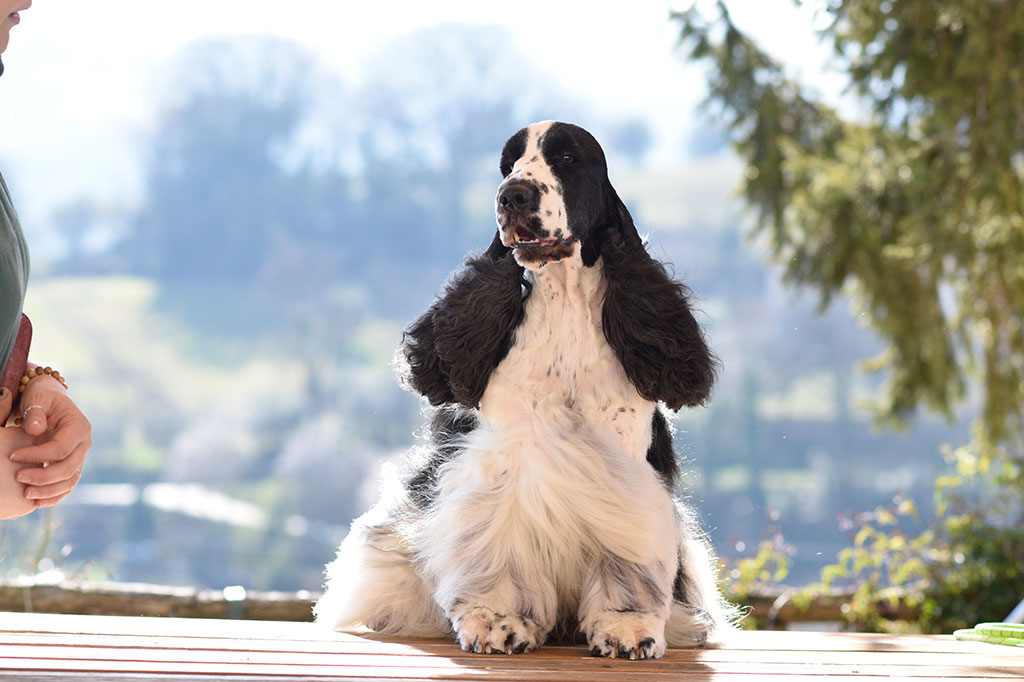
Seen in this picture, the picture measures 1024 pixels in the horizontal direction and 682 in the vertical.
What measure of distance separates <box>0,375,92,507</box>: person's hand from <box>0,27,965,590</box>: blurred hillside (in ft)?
37.8

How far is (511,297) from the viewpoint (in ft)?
8.71

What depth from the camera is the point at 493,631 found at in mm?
2469

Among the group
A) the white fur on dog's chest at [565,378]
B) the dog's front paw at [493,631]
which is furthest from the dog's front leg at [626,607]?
the white fur on dog's chest at [565,378]

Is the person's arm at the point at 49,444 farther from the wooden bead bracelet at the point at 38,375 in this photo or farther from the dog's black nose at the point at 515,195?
the dog's black nose at the point at 515,195

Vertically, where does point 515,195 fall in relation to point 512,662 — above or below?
above

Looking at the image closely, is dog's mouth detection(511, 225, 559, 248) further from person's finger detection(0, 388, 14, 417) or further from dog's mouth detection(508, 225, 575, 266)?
person's finger detection(0, 388, 14, 417)

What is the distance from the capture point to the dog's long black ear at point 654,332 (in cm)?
258

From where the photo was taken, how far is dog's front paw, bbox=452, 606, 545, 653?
8.04ft

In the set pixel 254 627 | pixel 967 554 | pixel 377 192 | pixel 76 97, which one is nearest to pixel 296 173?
pixel 377 192

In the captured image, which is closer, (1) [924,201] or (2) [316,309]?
(1) [924,201]

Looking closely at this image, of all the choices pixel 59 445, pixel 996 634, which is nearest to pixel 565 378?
pixel 59 445

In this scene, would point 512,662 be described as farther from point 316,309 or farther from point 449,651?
point 316,309

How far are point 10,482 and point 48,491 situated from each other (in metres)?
0.07

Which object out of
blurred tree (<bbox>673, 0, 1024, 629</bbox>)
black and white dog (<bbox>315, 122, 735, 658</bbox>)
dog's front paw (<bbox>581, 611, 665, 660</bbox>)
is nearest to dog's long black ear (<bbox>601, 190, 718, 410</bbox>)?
black and white dog (<bbox>315, 122, 735, 658</bbox>)
